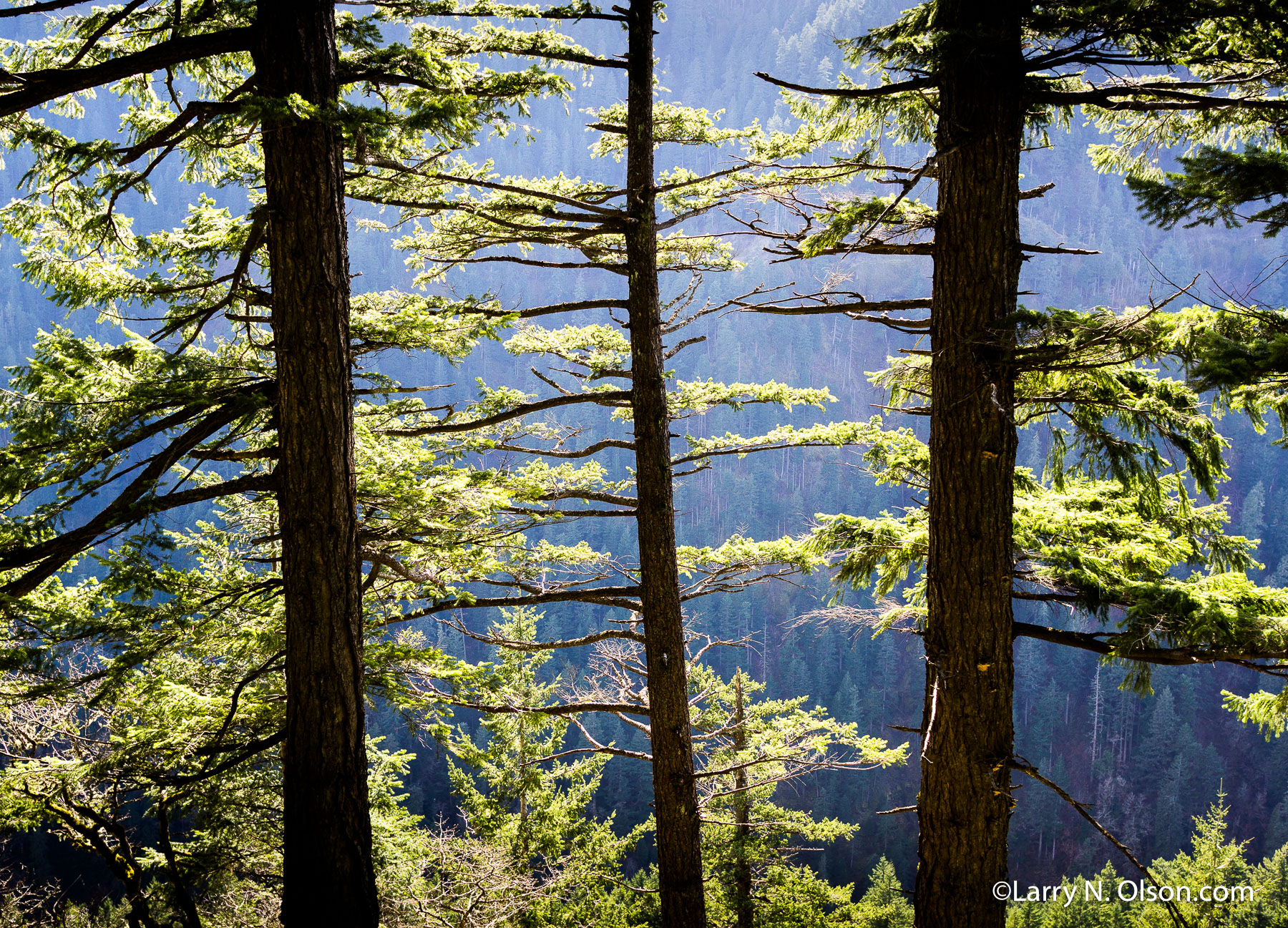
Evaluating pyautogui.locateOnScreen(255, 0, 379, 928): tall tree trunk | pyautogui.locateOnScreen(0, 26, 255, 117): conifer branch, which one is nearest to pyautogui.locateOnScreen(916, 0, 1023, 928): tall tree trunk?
pyautogui.locateOnScreen(255, 0, 379, 928): tall tree trunk

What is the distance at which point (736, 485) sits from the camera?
7438 cm

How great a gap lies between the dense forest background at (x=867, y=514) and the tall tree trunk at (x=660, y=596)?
564 centimetres

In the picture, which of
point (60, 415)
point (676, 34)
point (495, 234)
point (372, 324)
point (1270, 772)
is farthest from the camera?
point (676, 34)

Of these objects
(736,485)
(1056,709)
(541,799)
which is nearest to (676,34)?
(736,485)

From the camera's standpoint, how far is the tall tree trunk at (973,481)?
123 inches

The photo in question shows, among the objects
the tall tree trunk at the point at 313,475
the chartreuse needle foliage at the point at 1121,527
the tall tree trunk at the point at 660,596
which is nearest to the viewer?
the chartreuse needle foliage at the point at 1121,527

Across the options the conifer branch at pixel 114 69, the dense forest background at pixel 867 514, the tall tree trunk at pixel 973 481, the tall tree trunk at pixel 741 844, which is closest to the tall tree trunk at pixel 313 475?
the conifer branch at pixel 114 69

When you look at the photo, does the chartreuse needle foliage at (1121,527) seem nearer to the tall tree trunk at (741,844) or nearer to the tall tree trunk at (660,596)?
the tall tree trunk at (660,596)

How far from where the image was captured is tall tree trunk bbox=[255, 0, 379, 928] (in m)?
2.96

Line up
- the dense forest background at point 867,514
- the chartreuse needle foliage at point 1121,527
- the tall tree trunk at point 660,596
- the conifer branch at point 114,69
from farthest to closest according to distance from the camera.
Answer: the dense forest background at point 867,514
the tall tree trunk at point 660,596
the chartreuse needle foliage at point 1121,527
the conifer branch at point 114,69

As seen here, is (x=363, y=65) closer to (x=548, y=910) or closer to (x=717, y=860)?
(x=717, y=860)

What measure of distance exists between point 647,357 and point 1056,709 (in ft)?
186

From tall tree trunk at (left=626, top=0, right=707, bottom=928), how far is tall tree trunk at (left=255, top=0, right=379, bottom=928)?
97.7 inches

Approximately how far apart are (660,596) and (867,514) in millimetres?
74500
